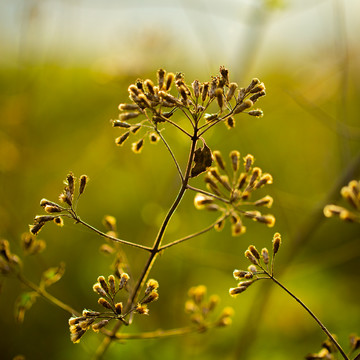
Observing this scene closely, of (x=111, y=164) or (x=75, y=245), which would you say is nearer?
(x=75, y=245)

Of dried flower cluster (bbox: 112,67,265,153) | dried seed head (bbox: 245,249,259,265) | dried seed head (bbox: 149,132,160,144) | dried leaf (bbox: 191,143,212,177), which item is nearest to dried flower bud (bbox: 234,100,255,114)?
dried flower cluster (bbox: 112,67,265,153)

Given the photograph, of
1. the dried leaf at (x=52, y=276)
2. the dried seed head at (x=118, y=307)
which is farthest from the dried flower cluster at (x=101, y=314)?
the dried leaf at (x=52, y=276)

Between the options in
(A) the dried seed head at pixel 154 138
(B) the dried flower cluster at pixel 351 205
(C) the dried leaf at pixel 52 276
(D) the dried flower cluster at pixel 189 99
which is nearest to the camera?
(B) the dried flower cluster at pixel 351 205

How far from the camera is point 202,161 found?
39.8 inches

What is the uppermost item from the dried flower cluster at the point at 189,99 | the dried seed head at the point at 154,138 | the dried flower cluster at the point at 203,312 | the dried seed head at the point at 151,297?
the dried flower cluster at the point at 189,99

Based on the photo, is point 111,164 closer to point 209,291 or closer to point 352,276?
point 209,291

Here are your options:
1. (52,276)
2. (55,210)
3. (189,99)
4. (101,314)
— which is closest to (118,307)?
(101,314)

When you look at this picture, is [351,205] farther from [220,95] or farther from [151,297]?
[151,297]

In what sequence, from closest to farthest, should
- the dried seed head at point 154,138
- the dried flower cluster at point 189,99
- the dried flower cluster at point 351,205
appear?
the dried flower cluster at point 351,205 → the dried flower cluster at point 189,99 → the dried seed head at point 154,138

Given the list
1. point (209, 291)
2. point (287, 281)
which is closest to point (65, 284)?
point (209, 291)

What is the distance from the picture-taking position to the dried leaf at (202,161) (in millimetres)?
1003

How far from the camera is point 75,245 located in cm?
329

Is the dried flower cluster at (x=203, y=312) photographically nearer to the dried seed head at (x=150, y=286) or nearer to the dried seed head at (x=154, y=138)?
the dried seed head at (x=150, y=286)

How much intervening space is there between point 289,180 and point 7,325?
2606mm
